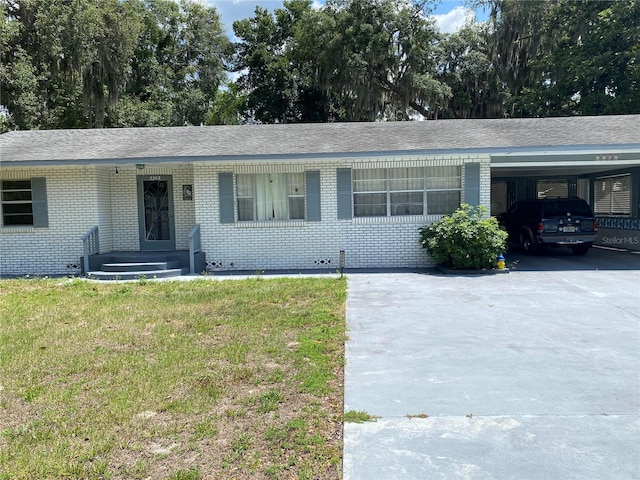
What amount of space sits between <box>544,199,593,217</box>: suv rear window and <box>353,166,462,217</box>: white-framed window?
10.6ft

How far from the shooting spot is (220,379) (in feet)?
16.2

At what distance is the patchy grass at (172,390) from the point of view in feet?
11.3

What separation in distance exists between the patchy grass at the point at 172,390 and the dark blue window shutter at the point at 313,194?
181 inches

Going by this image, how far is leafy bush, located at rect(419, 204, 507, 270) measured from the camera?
1156cm

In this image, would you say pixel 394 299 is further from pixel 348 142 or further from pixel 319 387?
pixel 348 142

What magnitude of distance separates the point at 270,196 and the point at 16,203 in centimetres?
673

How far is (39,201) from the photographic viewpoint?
13.2m

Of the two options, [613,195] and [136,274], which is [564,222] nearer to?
[613,195]

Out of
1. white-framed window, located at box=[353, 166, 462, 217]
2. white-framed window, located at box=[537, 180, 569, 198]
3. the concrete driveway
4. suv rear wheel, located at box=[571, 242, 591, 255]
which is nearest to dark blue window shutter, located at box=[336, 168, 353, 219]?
white-framed window, located at box=[353, 166, 462, 217]

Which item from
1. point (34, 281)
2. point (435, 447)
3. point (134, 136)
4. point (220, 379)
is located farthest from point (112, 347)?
point (134, 136)

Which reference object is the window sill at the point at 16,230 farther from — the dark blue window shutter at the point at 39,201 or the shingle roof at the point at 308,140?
the shingle roof at the point at 308,140

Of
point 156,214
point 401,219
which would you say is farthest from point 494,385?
point 156,214

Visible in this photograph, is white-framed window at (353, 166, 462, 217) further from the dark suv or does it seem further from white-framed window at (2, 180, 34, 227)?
white-framed window at (2, 180, 34, 227)

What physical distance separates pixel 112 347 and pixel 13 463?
2744 mm
